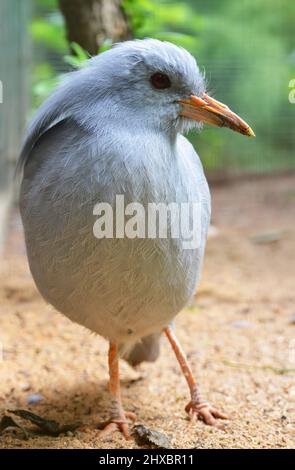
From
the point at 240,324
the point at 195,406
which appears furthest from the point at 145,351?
the point at 240,324

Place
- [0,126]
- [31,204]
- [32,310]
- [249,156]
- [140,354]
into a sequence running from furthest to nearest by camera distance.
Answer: [249,156] < [0,126] < [32,310] < [140,354] < [31,204]

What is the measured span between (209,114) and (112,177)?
54cm

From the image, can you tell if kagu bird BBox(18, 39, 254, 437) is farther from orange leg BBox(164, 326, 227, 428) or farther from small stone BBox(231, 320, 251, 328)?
small stone BBox(231, 320, 251, 328)

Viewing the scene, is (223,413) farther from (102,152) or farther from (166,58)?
(166,58)

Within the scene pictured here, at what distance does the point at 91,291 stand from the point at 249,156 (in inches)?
319

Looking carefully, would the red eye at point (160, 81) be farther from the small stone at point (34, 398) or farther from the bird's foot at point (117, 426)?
the small stone at point (34, 398)

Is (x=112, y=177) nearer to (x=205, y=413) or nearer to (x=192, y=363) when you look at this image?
(x=205, y=413)

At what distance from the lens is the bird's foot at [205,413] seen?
353 cm

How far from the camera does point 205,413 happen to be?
3555 mm

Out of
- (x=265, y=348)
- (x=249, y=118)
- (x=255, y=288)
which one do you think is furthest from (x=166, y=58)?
(x=249, y=118)

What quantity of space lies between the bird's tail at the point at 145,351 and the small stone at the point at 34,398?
520 mm

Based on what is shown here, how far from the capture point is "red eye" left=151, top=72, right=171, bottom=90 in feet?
9.77

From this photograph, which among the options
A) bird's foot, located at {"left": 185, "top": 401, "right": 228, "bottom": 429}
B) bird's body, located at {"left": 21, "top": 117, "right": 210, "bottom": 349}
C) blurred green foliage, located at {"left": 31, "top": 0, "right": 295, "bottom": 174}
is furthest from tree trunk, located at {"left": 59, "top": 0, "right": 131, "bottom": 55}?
blurred green foliage, located at {"left": 31, "top": 0, "right": 295, "bottom": 174}

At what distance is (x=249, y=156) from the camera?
10836 millimetres
